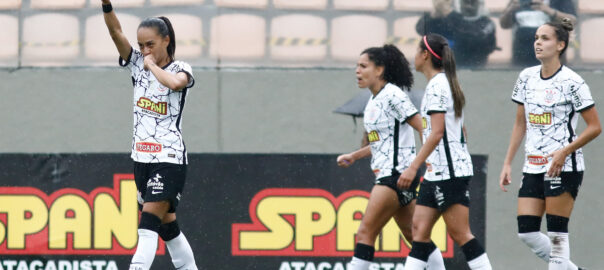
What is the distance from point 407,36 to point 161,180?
354cm

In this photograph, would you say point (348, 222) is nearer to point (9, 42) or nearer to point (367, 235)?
point (367, 235)

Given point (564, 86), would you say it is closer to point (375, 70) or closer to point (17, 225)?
point (375, 70)

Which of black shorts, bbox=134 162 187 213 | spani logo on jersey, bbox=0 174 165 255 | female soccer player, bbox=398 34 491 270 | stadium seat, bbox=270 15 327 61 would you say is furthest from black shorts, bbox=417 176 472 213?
spani logo on jersey, bbox=0 174 165 255

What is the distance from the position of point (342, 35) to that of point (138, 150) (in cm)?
318

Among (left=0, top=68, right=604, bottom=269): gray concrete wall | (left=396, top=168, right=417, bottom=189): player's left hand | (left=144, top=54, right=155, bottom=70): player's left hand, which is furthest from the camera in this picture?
(left=0, top=68, right=604, bottom=269): gray concrete wall

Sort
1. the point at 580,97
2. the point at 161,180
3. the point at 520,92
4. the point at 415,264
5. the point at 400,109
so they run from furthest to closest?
the point at 520,92, the point at 400,109, the point at 580,97, the point at 415,264, the point at 161,180

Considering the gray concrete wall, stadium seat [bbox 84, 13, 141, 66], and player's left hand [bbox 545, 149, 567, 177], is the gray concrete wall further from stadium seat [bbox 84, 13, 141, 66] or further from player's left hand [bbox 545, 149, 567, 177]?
player's left hand [bbox 545, 149, 567, 177]

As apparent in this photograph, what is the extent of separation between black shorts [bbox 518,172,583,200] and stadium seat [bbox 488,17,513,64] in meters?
2.41

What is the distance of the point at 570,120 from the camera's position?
730cm

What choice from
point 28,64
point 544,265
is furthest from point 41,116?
point 544,265

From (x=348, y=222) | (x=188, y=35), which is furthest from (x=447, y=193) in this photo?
(x=188, y=35)

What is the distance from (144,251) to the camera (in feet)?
22.5

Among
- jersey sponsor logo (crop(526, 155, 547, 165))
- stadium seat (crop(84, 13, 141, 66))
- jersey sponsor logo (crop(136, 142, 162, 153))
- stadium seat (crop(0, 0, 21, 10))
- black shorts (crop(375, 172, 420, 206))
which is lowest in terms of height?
black shorts (crop(375, 172, 420, 206))

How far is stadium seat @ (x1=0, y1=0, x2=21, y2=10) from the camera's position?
31.7ft
